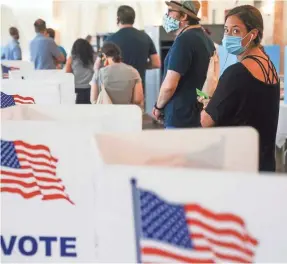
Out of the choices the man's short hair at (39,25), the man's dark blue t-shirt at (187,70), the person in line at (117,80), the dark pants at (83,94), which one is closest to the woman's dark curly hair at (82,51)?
the dark pants at (83,94)

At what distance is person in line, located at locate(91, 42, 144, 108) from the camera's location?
3.24 meters

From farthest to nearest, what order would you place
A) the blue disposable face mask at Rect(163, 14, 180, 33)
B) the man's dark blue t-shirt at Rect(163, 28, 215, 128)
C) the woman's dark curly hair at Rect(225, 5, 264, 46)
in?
the blue disposable face mask at Rect(163, 14, 180, 33) → the man's dark blue t-shirt at Rect(163, 28, 215, 128) → the woman's dark curly hair at Rect(225, 5, 264, 46)

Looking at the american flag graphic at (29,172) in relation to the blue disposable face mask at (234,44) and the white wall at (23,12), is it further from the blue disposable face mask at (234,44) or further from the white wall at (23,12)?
the white wall at (23,12)

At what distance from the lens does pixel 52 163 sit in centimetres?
104

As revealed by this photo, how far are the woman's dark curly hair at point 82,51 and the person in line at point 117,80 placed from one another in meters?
1.01

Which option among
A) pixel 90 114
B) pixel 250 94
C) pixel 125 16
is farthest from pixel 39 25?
pixel 90 114

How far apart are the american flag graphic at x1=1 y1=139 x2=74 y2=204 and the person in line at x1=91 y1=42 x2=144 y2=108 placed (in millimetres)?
2176

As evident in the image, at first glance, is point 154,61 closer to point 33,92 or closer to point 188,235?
point 33,92

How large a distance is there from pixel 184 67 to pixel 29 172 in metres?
1.40

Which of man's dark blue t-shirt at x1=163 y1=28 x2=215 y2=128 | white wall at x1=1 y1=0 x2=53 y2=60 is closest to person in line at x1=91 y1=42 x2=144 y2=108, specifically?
man's dark blue t-shirt at x1=163 y1=28 x2=215 y2=128

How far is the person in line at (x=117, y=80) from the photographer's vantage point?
324 cm

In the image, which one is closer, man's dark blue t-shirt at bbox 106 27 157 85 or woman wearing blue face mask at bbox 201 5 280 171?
woman wearing blue face mask at bbox 201 5 280 171

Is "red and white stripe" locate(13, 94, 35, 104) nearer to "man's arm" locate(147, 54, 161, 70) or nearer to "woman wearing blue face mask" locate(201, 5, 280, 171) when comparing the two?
"woman wearing blue face mask" locate(201, 5, 280, 171)

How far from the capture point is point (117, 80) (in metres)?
3.25
